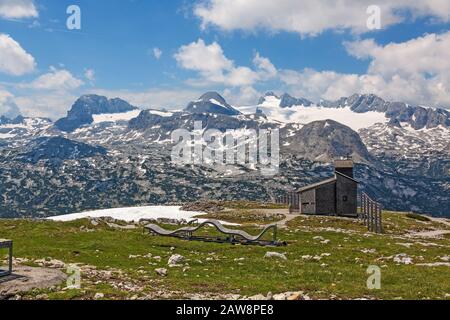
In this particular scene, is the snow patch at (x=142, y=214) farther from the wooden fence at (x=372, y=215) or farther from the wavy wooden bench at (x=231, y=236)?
the wavy wooden bench at (x=231, y=236)

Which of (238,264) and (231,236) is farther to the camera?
(231,236)

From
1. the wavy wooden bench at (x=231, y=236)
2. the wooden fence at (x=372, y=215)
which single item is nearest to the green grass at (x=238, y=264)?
the wavy wooden bench at (x=231, y=236)

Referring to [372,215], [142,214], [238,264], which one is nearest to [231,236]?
[238,264]

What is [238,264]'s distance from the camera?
33.1 m

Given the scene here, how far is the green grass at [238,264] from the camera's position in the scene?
24109 millimetres

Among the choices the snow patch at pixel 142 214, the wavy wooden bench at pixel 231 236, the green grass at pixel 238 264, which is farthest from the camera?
the snow patch at pixel 142 214

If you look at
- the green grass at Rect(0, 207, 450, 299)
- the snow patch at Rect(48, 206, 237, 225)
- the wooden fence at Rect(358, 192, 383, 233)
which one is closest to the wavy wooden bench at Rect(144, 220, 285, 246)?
the green grass at Rect(0, 207, 450, 299)

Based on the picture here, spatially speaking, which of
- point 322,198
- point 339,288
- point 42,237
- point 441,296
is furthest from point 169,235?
point 322,198

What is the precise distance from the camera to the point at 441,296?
22.6 meters

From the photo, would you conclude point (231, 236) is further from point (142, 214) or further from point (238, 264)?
point (142, 214)

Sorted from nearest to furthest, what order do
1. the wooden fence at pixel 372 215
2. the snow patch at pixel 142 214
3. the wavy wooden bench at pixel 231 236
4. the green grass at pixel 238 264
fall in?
the green grass at pixel 238 264
the wavy wooden bench at pixel 231 236
the wooden fence at pixel 372 215
the snow patch at pixel 142 214

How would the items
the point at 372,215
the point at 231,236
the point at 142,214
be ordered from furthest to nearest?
1. the point at 142,214
2. the point at 372,215
3. the point at 231,236
